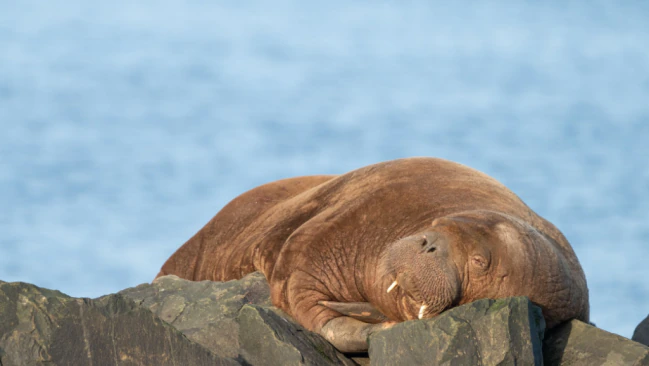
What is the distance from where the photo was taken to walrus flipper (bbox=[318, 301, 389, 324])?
7.30m

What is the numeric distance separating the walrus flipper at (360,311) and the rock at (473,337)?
3.28 feet

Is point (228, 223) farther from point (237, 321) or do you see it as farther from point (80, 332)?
point (80, 332)

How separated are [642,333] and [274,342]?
400 centimetres

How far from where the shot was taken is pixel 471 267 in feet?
22.1

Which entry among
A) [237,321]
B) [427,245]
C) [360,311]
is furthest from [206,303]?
[427,245]

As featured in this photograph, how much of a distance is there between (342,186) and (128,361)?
12.1ft

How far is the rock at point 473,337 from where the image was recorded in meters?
6.09

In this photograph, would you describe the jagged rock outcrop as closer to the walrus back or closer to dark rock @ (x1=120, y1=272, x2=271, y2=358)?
dark rock @ (x1=120, y1=272, x2=271, y2=358)

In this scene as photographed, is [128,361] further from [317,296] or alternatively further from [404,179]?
[404,179]

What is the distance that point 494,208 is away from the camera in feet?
25.8

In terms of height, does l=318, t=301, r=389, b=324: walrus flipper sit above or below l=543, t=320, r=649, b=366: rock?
above

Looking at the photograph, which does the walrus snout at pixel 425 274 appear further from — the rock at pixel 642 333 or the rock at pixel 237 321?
the rock at pixel 642 333

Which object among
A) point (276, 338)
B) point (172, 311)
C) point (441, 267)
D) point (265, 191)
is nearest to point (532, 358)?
point (441, 267)

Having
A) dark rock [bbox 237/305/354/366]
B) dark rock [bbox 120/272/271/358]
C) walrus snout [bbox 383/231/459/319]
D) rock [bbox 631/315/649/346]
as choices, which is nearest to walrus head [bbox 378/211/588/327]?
walrus snout [bbox 383/231/459/319]
